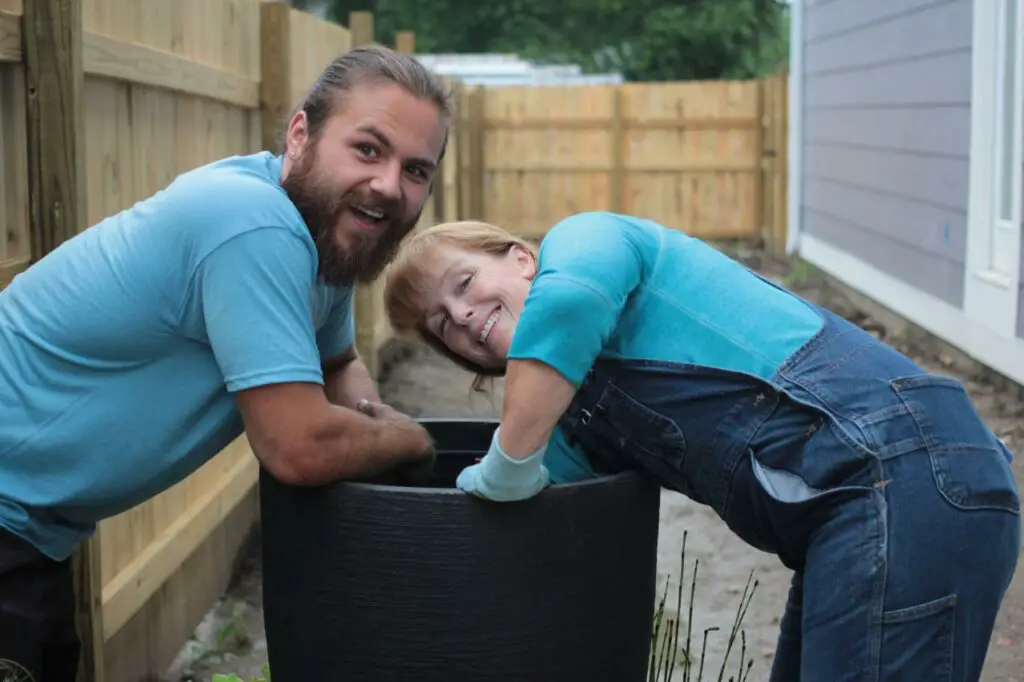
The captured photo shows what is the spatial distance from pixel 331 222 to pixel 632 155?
1420 centimetres

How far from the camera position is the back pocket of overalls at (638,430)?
2168 mm

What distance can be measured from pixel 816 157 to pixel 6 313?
1097cm

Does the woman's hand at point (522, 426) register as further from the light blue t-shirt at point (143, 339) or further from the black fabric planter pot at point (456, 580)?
the light blue t-shirt at point (143, 339)

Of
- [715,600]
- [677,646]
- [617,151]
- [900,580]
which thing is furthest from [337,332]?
[617,151]

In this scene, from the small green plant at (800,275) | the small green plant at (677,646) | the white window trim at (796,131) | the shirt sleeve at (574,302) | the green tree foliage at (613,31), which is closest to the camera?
the shirt sleeve at (574,302)

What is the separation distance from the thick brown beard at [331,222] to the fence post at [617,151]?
13906mm

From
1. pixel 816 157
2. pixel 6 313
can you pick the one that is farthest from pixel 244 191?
pixel 816 157

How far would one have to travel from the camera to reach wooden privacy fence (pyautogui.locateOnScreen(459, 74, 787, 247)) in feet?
52.3

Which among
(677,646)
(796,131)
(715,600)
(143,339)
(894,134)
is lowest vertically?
(715,600)

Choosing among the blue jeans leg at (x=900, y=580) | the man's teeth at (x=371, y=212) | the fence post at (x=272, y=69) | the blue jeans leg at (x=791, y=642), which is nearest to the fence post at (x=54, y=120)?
the man's teeth at (x=371, y=212)

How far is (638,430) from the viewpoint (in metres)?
2.20

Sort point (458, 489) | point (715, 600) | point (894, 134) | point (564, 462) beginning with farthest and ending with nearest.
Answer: point (894, 134) < point (715, 600) < point (564, 462) < point (458, 489)

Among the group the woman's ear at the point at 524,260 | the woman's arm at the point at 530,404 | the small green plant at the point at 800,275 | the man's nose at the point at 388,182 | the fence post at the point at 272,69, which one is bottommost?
the small green plant at the point at 800,275

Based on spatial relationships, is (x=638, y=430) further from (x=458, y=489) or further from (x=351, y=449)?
(x=351, y=449)
